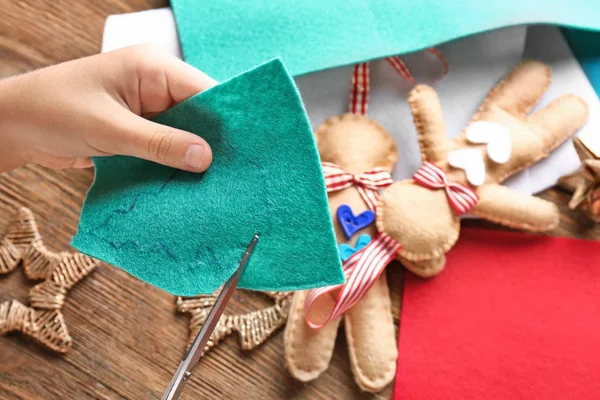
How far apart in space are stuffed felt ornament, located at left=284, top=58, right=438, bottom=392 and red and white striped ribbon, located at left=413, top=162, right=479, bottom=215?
54mm

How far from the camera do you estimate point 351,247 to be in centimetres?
83

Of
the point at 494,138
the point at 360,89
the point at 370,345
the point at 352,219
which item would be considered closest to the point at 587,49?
the point at 494,138

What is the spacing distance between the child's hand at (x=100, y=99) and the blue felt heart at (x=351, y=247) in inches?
11.9

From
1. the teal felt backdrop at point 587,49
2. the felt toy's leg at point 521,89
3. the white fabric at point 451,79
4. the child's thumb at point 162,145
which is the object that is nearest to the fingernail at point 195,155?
the child's thumb at point 162,145

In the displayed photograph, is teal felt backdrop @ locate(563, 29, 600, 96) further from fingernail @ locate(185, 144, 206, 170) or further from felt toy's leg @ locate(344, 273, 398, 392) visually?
fingernail @ locate(185, 144, 206, 170)

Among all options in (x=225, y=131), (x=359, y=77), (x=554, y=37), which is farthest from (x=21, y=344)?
(x=554, y=37)

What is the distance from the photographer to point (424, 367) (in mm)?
843

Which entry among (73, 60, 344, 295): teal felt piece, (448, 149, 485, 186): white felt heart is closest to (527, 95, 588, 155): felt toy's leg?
(448, 149, 485, 186): white felt heart

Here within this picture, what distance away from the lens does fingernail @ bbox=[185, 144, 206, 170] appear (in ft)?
1.86

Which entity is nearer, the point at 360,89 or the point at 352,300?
the point at 352,300

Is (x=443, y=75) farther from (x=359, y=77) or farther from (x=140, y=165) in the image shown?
(x=140, y=165)

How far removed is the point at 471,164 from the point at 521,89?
0.16 meters

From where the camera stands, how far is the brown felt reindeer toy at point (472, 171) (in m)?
0.82

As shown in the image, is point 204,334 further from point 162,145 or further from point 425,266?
point 425,266
